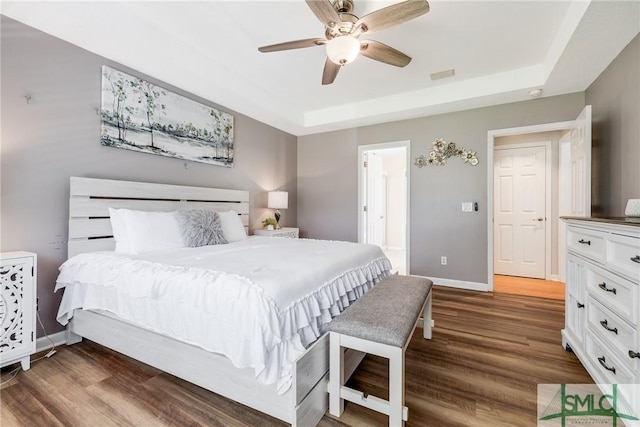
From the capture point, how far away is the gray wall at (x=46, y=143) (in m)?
2.03

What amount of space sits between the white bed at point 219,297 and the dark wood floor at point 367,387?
12 cm

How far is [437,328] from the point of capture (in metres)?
2.55

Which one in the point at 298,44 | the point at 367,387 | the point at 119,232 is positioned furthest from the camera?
the point at 119,232

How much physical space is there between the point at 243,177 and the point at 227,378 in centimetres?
302

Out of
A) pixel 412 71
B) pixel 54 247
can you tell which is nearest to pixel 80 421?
pixel 54 247

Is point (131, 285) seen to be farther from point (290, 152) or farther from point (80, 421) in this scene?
point (290, 152)

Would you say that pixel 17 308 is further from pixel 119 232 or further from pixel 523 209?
pixel 523 209

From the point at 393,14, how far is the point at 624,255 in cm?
187

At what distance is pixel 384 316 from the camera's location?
1528 millimetres

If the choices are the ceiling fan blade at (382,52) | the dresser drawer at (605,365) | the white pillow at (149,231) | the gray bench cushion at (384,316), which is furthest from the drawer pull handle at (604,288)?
the white pillow at (149,231)

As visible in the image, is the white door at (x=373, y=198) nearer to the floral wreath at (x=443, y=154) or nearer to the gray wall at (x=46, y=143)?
the floral wreath at (x=443, y=154)

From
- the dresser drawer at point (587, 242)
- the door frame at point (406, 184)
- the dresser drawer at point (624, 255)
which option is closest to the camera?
the dresser drawer at point (624, 255)

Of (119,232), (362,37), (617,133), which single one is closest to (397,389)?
(119,232)

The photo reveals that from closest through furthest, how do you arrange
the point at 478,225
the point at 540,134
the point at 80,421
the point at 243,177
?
the point at 80,421, the point at 478,225, the point at 243,177, the point at 540,134
